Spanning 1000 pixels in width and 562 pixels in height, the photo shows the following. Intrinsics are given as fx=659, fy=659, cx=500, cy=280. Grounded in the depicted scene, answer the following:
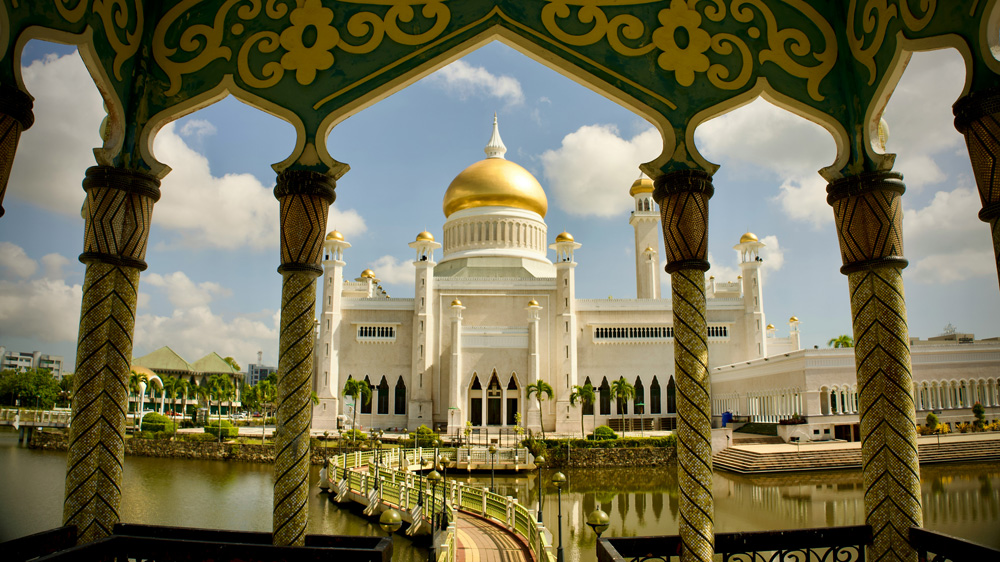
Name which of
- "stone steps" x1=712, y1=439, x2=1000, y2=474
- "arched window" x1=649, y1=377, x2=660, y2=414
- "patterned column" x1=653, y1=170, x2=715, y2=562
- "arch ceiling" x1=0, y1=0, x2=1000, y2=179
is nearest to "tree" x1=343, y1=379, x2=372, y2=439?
"arched window" x1=649, y1=377, x2=660, y2=414

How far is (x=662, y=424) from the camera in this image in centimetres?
2888

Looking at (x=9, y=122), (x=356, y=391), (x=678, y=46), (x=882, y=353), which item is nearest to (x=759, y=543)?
(x=882, y=353)

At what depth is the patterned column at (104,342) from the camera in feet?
11.8

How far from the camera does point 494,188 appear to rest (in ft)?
104

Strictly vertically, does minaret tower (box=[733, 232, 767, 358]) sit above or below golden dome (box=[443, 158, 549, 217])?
below

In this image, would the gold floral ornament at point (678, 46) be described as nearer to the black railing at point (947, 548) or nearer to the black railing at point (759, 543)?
the black railing at point (759, 543)

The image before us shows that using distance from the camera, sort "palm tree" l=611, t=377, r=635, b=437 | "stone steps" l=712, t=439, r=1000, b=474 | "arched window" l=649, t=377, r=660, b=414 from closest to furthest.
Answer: "stone steps" l=712, t=439, r=1000, b=474, "palm tree" l=611, t=377, r=635, b=437, "arched window" l=649, t=377, r=660, b=414

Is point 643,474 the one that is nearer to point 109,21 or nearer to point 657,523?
point 657,523

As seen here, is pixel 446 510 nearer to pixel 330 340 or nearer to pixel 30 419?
pixel 330 340

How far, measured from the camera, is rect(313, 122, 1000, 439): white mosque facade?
90.8 feet

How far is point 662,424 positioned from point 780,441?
673 centimetres

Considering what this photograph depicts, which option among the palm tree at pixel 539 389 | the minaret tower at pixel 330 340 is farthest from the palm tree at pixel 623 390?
the minaret tower at pixel 330 340

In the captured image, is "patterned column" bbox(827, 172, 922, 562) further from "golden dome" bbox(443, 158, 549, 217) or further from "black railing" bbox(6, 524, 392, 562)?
"golden dome" bbox(443, 158, 549, 217)

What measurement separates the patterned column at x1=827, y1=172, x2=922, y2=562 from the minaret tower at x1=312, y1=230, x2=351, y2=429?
2560 cm
